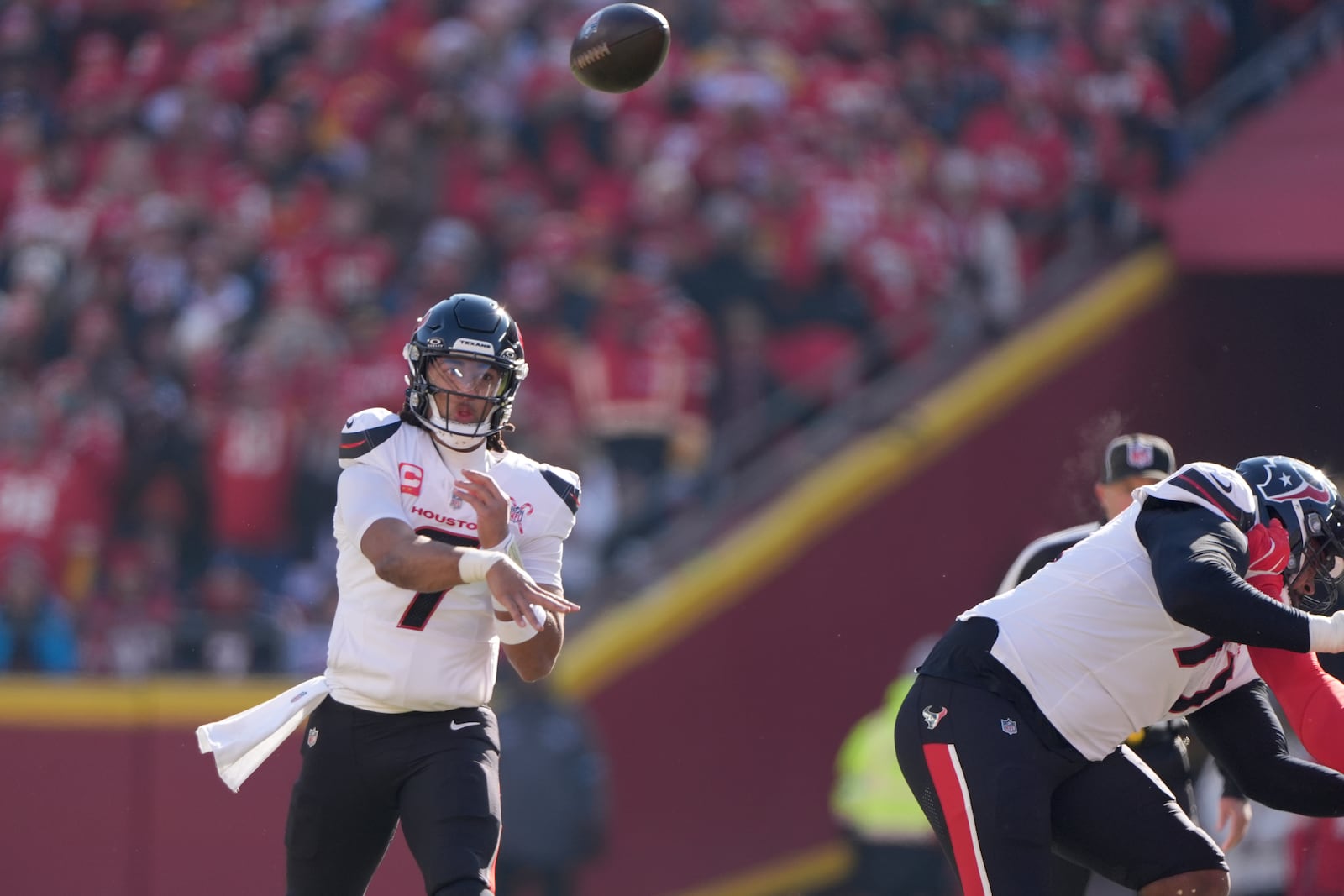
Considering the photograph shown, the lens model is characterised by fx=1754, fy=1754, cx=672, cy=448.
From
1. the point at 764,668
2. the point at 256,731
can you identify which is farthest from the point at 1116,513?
the point at 764,668

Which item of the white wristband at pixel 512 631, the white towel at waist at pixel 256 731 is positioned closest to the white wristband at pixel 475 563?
the white wristband at pixel 512 631

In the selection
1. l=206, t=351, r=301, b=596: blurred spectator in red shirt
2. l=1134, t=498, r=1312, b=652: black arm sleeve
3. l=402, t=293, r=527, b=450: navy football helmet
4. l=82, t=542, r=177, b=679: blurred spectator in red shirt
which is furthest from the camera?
l=206, t=351, r=301, b=596: blurred spectator in red shirt

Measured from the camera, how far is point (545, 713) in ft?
25.3

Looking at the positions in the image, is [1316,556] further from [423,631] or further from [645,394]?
[645,394]

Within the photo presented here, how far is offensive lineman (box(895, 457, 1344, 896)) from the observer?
3.94 m

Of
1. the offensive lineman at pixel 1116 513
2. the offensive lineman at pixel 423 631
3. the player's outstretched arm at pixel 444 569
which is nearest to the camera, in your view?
the player's outstretched arm at pixel 444 569

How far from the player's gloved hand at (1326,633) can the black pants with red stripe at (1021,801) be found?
60 centimetres

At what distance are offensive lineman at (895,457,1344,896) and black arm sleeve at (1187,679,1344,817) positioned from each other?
13 millimetres

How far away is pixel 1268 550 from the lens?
3973 mm

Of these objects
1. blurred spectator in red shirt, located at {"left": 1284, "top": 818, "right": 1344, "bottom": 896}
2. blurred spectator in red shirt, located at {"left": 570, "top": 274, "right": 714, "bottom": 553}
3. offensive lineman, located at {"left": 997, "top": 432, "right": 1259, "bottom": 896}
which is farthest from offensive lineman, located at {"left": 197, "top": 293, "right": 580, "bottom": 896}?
blurred spectator in red shirt, located at {"left": 570, "top": 274, "right": 714, "bottom": 553}

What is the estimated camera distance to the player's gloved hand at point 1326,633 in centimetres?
376

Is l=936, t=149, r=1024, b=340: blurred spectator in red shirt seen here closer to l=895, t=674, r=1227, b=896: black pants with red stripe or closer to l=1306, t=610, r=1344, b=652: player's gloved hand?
l=895, t=674, r=1227, b=896: black pants with red stripe

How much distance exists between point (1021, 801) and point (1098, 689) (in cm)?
33

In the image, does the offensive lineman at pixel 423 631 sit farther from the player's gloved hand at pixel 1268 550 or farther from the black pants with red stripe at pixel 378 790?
the player's gloved hand at pixel 1268 550
